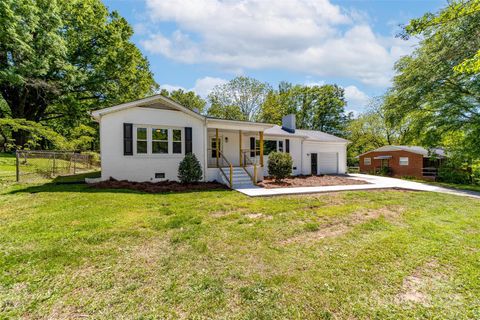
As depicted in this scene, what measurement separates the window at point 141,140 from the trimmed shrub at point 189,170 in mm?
1948

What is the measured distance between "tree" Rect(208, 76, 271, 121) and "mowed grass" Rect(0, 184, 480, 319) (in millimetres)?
28013

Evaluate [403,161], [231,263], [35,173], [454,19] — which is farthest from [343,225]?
[403,161]

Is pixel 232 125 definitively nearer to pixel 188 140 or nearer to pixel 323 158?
pixel 188 140

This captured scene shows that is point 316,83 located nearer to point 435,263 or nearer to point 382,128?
point 382,128

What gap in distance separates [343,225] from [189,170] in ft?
23.9

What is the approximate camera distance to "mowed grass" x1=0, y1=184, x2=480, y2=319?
99.3 inches

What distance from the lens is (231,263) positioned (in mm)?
3502

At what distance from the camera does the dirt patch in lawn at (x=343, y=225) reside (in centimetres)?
471

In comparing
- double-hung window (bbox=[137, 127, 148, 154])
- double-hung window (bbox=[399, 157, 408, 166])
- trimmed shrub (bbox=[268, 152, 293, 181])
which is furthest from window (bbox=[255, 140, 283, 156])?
double-hung window (bbox=[399, 157, 408, 166])

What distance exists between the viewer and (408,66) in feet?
53.4

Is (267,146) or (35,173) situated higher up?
(267,146)

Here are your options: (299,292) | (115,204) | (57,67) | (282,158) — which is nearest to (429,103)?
(282,158)

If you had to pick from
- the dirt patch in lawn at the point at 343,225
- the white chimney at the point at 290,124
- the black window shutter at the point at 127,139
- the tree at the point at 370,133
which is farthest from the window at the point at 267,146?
the tree at the point at 370,133

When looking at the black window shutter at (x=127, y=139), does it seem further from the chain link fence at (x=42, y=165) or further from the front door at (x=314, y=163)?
the front door at (x=314, y=163)
